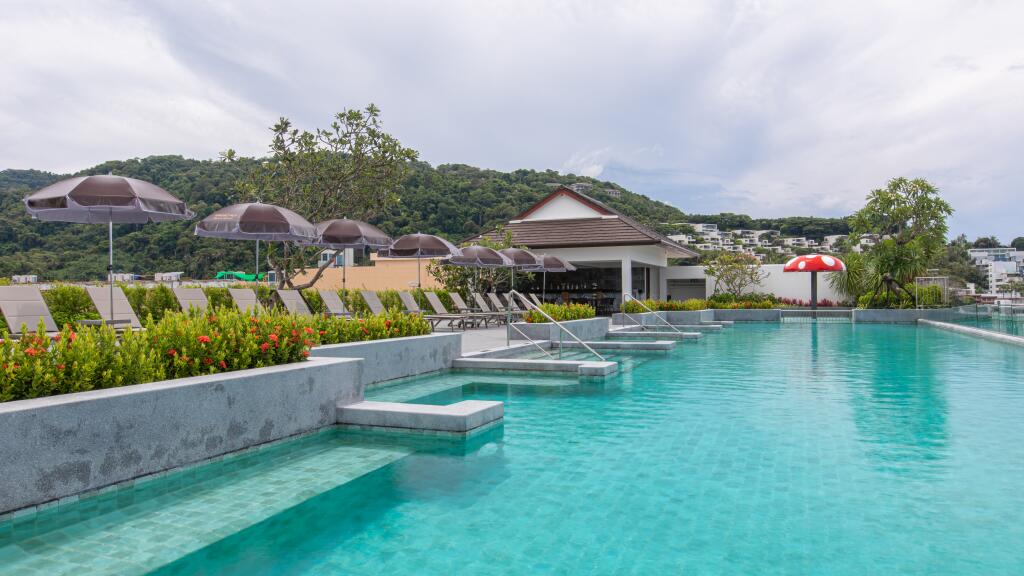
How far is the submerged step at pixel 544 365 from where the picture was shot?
924cm

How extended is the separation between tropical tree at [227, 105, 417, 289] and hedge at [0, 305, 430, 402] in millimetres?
11718

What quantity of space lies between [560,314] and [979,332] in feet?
39.1

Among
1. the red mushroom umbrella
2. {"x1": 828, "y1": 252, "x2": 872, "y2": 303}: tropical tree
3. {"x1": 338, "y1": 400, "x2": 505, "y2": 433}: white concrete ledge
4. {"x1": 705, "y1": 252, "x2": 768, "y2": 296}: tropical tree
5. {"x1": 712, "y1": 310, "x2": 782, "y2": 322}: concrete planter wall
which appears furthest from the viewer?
{"x1": 705, "y1": 252, "x2": 768, "y2": 296}: tropical tree

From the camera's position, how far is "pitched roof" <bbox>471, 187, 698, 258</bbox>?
2488 centimetres

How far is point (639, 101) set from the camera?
22.7 meters

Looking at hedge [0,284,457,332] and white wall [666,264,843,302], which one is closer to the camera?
hedge [0,284,457,332]

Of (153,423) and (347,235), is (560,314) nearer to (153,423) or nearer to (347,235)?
(347,235)

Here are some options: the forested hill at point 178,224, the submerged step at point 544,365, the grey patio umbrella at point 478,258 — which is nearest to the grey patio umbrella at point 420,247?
the grey patio umbrella at point 478,258

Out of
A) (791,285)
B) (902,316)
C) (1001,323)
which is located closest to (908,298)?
(902,316)

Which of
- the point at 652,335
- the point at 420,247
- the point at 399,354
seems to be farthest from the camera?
the point at 652,335

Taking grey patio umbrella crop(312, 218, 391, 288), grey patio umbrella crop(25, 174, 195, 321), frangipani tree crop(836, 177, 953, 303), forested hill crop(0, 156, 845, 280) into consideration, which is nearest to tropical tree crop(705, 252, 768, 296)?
frangipani tree crop(836, 177, 953, 303)

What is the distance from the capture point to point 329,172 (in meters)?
18.3

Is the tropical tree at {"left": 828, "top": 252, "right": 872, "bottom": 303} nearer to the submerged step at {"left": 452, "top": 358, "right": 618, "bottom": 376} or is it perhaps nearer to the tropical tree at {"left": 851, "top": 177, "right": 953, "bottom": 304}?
the tropical tree at {"left": 851, "top": 177, "right": 953, "bottom": 304}

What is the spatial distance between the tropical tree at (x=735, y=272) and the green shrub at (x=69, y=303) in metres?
24.3
